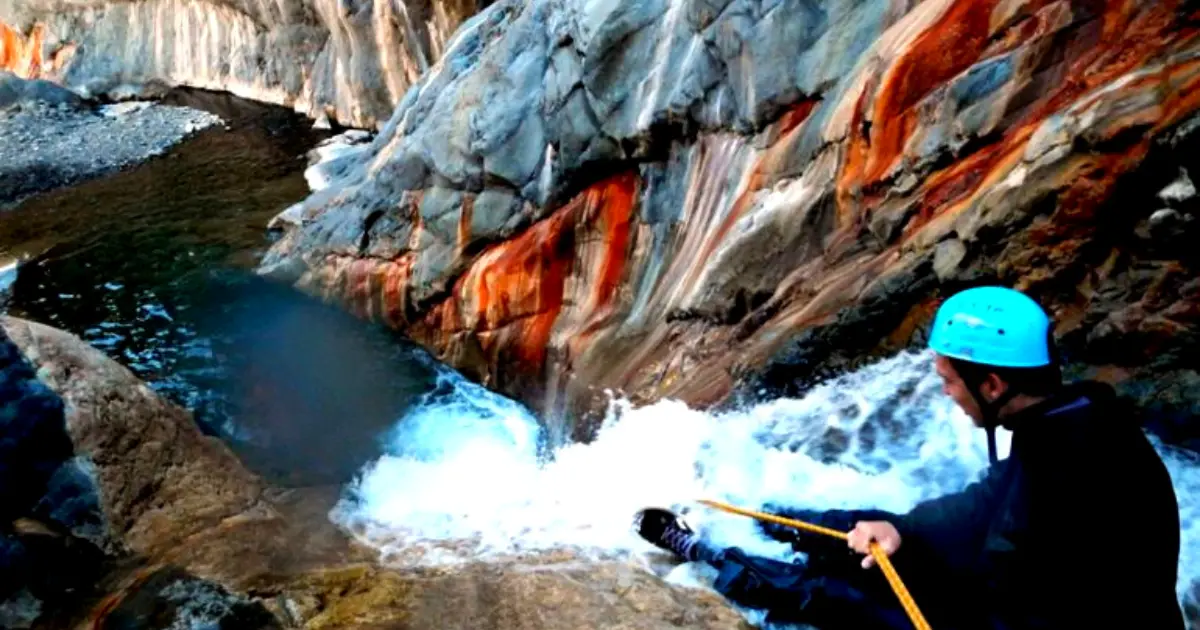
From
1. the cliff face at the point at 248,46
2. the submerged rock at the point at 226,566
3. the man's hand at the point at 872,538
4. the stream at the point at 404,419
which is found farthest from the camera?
the cliff face at the point at 248,46

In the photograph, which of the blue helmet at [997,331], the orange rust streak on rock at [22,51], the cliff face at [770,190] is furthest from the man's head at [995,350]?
the orange rust streak on rock at [22,51]

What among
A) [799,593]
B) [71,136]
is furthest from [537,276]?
[71,136]

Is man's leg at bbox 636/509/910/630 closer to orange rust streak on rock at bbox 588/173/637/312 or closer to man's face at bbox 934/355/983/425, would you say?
man's face at bbox 934/355/983/425

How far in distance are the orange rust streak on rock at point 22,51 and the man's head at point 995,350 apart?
132ft

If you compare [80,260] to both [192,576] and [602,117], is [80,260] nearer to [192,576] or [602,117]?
[602,117]

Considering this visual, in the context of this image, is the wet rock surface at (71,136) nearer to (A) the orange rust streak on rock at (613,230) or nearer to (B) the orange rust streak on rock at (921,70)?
(A) the orange rust streak on rock at (613,230)

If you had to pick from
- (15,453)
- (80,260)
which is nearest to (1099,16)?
(15,453)

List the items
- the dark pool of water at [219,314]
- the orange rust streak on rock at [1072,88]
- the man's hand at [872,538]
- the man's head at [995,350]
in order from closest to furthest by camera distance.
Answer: the man's head at [995,350], the man's hand at [872,538], the orange rust streak on rock at [1072,88], the dark pool of water at [219,314]

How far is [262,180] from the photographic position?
2020 centimetres

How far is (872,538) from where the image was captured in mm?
3654

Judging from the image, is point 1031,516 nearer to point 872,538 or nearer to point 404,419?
point 872,538

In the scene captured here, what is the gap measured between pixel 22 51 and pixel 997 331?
4259 centimetres

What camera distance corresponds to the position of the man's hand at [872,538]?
3609 mm

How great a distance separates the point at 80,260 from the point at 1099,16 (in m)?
16.1
